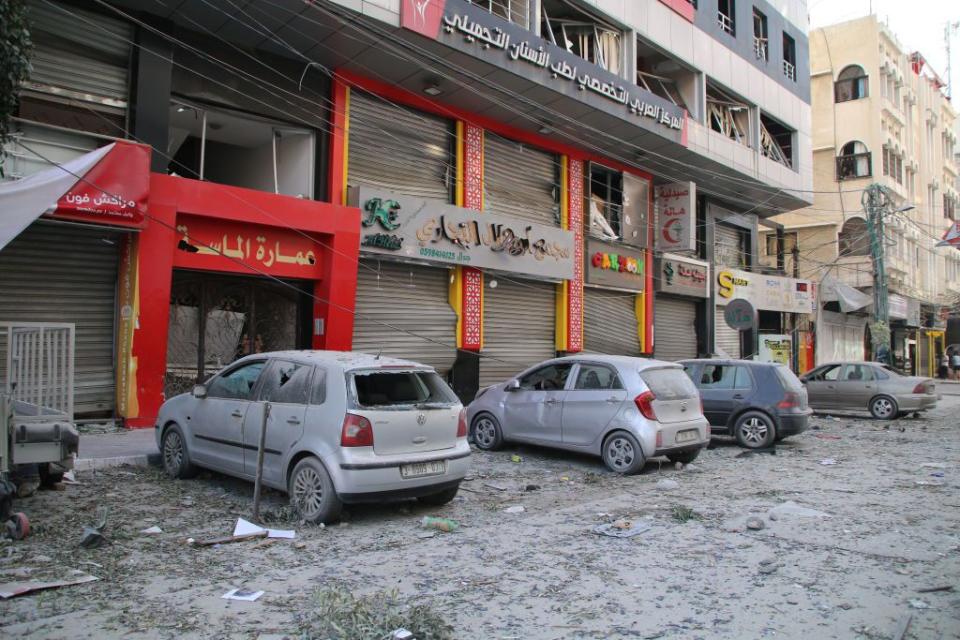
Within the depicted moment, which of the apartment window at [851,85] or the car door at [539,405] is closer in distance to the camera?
the car door at [539,405]

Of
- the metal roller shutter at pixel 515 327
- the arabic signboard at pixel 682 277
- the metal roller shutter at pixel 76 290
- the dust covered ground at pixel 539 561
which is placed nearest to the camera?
the dust covered ground at pixel 539 561

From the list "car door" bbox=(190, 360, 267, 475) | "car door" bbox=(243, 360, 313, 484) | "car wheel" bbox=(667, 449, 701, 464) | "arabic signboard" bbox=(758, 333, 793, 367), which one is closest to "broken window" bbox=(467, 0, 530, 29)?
"car wheel" bbox=(667, 449, 701, 464)

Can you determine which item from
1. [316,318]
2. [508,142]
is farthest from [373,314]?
[508,142]

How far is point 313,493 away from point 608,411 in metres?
4.36

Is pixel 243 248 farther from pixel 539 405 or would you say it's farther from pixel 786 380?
pixel 786 380

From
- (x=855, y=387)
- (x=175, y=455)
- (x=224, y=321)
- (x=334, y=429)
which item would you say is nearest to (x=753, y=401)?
(x=855, y=387)

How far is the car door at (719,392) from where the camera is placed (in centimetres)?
1225

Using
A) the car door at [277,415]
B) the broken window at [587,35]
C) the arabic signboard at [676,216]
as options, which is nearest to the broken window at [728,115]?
the arabic signboard at [676,216]

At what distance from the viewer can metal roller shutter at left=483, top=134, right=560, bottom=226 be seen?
17094 mm

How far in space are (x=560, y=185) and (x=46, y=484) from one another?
47.9 feet

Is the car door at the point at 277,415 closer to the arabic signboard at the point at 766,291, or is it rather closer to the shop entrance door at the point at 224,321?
the shop entrance door at the point at 224,321

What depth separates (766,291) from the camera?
27.6 m

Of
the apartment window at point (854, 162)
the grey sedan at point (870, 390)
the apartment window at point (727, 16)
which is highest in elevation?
the apartment window at point (727, 16)

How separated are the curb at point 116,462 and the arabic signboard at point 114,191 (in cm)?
359
